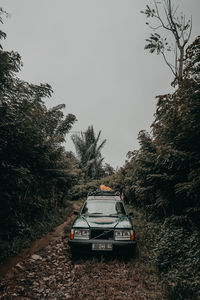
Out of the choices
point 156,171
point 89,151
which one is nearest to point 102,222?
point 156,171

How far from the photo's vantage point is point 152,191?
587 cm

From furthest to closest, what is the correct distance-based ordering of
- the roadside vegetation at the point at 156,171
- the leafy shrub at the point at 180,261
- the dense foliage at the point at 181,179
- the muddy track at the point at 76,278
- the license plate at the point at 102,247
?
1. the license plate at the point at 102,247
2. the roadside vegetation at the point at 156,171
3. the dense foliage at the point at 181,179
4. the muddy track at the point at 76,278
5. the leafy shrub at the point at 180,261

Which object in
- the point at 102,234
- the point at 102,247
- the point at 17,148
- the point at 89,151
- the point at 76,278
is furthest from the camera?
the point at 89,151

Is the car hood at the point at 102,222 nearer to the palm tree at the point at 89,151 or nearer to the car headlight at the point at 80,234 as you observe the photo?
the car headlight at the point at 80,234

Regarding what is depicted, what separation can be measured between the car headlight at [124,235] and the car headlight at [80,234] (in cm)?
67

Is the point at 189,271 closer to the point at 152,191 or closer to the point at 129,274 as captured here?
the point at 129,274

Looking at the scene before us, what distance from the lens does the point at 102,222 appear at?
413 cm

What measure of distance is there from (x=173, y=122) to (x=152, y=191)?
2.63 meters

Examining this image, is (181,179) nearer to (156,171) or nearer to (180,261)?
(156,171)

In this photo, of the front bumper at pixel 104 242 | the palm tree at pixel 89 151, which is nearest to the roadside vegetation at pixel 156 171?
the front bumper at pixel 104 242

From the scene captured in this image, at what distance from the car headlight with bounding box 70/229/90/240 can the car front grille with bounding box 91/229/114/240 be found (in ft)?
0.39

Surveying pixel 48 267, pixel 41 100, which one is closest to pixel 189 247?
pixel 48 267

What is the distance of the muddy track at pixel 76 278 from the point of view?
8.79 ft

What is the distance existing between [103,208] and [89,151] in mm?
19089
